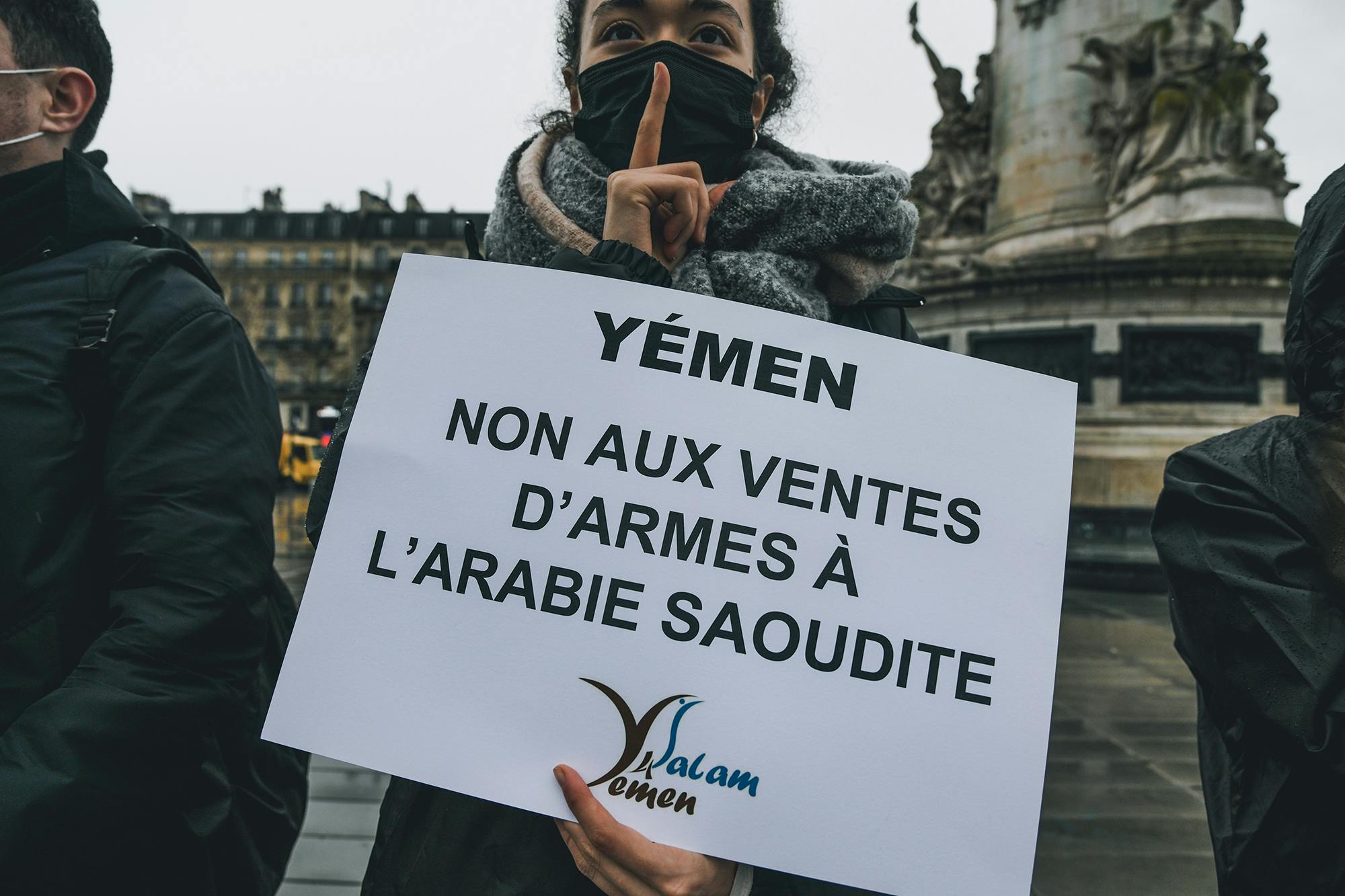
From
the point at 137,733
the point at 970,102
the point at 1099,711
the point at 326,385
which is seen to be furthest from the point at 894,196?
the point at 326,385

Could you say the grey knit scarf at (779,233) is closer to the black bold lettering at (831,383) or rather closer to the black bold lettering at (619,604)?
the black bold lettering at (831,383)

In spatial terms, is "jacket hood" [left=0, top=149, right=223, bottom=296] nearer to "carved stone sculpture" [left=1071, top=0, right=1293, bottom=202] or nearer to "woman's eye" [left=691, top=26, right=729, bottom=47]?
"woman's eye" [left=691, top=26, right=729, bottom=47]

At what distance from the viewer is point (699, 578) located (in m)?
1.33

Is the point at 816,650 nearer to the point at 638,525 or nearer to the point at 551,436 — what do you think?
the point at 638,525

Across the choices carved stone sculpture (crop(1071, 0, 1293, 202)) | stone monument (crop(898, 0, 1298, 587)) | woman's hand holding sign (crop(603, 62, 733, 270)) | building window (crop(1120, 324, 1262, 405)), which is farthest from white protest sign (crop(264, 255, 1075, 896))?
carved stone sculpture (crop(1071, 0, 1293, 202))

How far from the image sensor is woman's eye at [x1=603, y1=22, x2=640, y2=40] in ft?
5.77

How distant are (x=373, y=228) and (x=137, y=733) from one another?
260ft

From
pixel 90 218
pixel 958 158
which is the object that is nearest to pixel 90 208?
pixel 90 218

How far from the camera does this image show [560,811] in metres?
1.24

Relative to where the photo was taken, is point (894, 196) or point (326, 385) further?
point (326, 385)

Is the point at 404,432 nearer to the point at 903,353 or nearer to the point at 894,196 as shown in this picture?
the point at 903,353

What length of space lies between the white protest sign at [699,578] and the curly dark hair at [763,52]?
715 mm

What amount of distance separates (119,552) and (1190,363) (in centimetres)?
1169

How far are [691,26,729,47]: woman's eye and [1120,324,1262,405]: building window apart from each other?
34.8 feet
